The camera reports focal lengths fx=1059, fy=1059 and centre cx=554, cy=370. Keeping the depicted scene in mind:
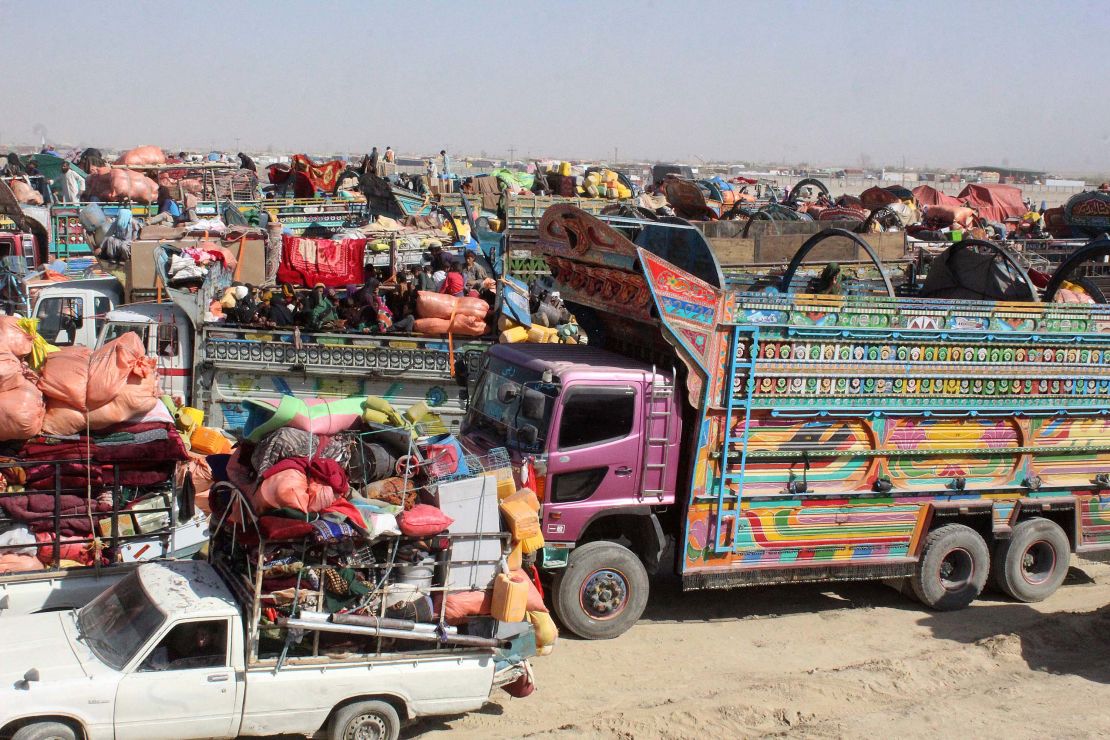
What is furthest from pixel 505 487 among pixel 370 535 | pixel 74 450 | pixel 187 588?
pixel 74 450

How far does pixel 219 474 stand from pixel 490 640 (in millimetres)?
2186

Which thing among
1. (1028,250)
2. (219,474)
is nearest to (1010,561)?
(219,474)

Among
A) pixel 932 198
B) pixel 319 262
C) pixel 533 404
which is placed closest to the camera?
pixel 533 404

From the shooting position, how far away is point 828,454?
8984 mm

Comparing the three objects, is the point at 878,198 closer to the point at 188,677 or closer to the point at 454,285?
the point at 454,285

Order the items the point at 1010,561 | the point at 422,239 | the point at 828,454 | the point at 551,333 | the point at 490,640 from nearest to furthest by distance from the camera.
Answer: the point at 490,640 → the point at 828,454 → the point at 1010,561 → the point at 551,333 → the point at 422,239

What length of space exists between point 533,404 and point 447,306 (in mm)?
4913

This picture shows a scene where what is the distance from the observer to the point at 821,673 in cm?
811

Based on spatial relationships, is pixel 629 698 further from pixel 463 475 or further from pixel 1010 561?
pixel 1010 561

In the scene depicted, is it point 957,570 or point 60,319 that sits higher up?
point 60,319

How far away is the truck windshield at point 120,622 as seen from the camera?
20.0ft

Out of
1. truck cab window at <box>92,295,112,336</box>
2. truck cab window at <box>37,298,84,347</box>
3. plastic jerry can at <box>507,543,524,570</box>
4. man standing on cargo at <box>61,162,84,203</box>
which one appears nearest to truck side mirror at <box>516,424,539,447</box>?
plastic jerry can at <box>507,543,524,570</box>

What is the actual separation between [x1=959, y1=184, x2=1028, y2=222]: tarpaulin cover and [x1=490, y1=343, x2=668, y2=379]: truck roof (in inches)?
1450

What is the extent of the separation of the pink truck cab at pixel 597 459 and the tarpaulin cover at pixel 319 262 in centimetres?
655
